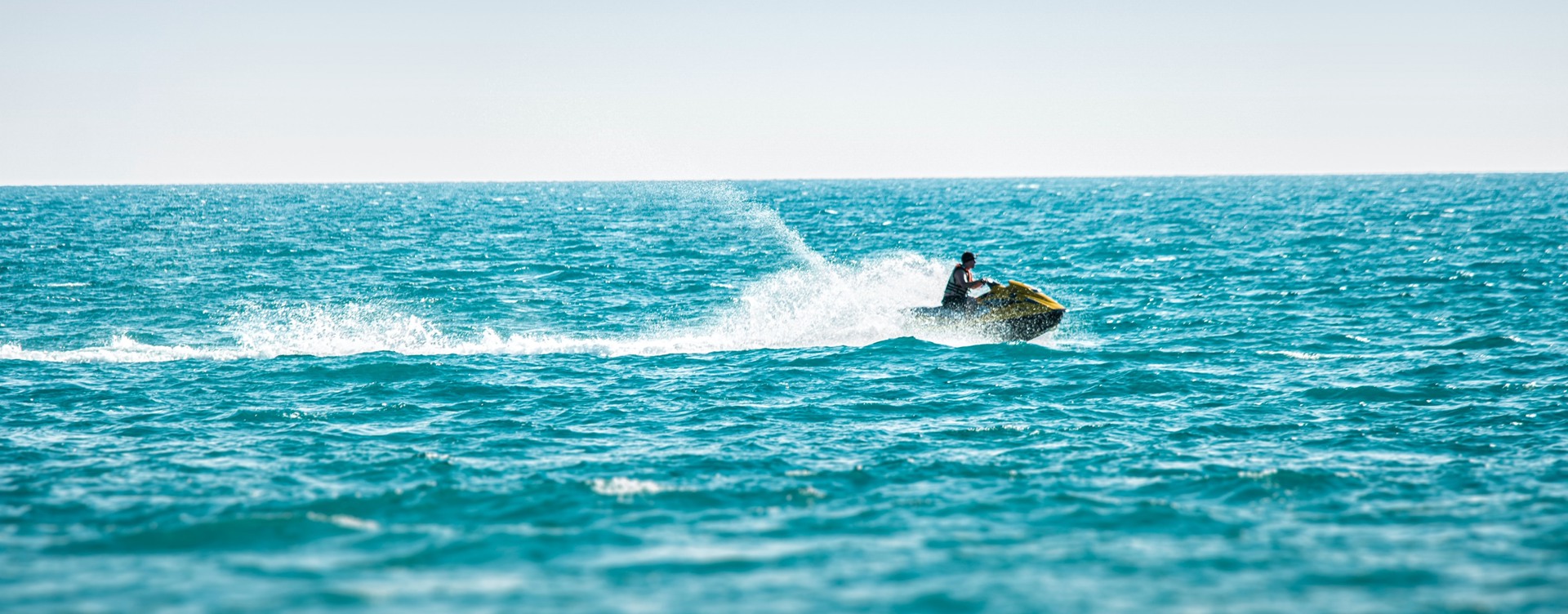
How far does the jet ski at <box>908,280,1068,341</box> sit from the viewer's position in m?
20.7

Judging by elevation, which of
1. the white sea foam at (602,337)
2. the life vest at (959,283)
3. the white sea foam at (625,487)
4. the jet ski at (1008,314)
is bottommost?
the white sea foam at (602,337)

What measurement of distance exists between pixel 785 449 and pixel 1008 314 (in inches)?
348

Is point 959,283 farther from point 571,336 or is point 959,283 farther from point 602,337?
point 571,336

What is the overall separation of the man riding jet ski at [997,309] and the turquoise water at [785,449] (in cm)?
46

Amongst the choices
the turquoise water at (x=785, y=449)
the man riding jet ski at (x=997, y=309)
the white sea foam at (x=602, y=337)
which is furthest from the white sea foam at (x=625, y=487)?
the man riding jet ski at (x=997, y=309)

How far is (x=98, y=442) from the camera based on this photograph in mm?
13742

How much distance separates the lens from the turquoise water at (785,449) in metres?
8.83

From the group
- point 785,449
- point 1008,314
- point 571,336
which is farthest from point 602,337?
point 785,449

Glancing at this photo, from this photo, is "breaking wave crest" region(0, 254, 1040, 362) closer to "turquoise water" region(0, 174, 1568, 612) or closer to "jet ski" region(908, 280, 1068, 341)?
"turquoise water" region(0, 174, 1568, 612)

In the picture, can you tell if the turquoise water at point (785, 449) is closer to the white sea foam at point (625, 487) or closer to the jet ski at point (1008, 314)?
the white sea foam at point (625, 487)

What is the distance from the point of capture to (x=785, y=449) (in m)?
13.3

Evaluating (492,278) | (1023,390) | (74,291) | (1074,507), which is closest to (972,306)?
(1023,390)

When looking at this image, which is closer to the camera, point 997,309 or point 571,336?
point 997,309

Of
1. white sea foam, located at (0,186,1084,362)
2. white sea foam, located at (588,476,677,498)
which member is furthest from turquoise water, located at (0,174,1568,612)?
white sea foam, located at (0,186,1084,362)
